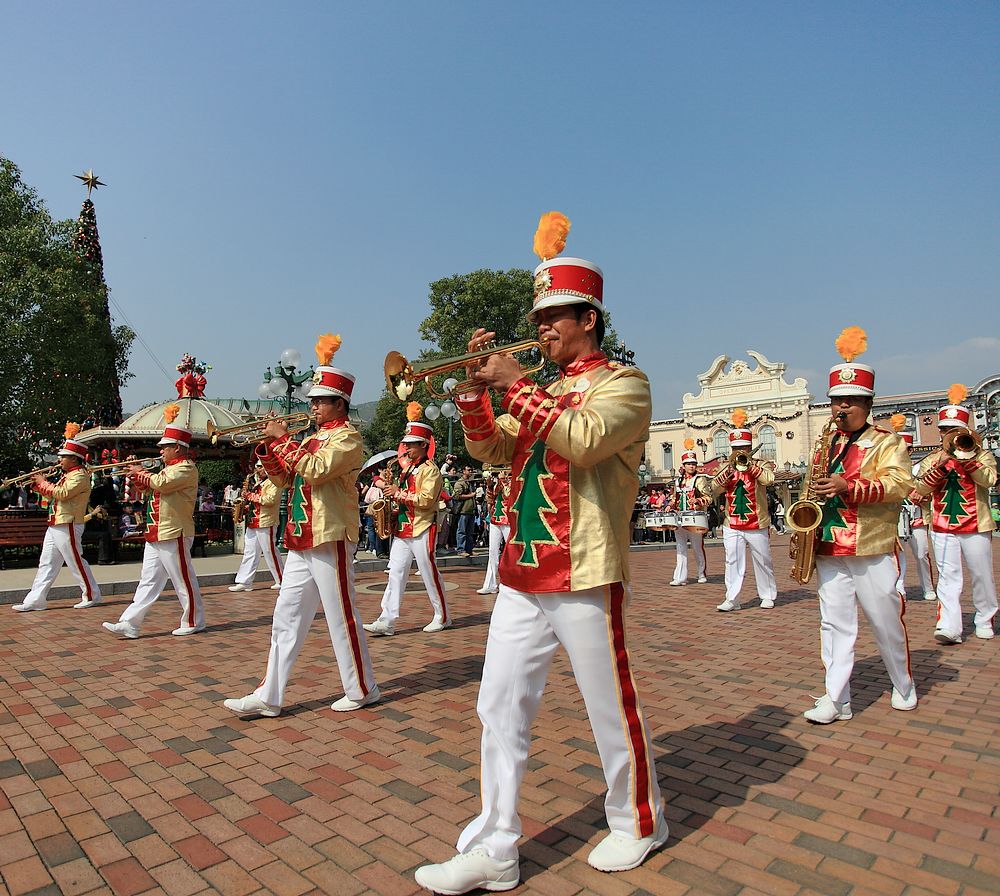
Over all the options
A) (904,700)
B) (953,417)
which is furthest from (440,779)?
(953,417)

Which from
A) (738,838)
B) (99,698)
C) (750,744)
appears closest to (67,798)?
(99,698)

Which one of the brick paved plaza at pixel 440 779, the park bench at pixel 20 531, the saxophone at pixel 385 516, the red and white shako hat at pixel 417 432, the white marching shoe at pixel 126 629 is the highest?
the red and white shako hat at pixel 417 432

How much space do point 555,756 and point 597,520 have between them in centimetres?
181

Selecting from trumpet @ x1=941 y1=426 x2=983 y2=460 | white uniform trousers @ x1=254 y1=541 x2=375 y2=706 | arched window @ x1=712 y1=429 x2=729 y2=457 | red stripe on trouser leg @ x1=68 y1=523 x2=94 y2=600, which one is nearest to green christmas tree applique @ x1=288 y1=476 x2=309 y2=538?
white uniform trousers @ x1=254 y1=541 x2=375 y2=706

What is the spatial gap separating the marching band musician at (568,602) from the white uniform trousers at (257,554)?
854 cm

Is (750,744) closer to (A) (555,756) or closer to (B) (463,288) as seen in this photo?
(A) (555,756)

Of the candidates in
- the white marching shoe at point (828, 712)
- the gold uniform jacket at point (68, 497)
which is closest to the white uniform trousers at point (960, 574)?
the white marching shoe at point (828, 712)

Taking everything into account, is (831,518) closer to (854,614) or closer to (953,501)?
(854,614)

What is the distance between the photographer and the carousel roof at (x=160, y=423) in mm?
15633

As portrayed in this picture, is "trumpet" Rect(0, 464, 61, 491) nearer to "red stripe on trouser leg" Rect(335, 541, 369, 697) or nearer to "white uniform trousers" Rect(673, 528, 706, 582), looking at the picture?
"red stripe on trouser leg" Rect(335, 541, 369, 697)

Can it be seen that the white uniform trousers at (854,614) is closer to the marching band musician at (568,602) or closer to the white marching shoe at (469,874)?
the marching band musician at (568,602)

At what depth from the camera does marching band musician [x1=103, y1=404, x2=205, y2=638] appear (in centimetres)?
742

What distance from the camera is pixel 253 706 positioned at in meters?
4.71

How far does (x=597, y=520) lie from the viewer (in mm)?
2928
